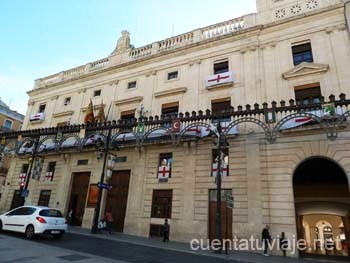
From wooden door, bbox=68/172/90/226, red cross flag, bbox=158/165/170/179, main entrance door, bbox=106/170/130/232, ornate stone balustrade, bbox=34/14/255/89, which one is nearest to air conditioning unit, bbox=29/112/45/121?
ornate stone balustrade, bbox=34/14/255/89

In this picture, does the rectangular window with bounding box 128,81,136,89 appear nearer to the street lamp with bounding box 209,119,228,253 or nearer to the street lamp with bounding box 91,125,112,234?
the street lamp with bounding box 91,125,112,234

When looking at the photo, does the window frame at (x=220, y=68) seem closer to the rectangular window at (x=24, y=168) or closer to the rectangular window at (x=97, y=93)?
the rectangular window at (x=97, y=93)

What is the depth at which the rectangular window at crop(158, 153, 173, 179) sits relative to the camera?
54.5 feet

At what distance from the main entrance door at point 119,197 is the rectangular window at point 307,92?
12.6m

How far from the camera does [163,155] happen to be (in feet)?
57.2

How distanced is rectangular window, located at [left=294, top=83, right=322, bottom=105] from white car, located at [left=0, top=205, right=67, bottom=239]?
48.3 feet

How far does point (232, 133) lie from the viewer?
15.0 meters

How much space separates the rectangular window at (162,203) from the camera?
15938mm

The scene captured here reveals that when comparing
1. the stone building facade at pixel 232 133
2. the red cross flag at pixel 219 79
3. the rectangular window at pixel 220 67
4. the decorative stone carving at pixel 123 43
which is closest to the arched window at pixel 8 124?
the stone building facade at pixel 232 133

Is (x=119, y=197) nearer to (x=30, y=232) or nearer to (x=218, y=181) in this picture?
(x=30, y=232)

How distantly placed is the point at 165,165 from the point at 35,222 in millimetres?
8238

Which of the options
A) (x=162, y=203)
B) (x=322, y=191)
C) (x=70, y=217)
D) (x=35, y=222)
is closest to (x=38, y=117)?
(x=70, y=217)

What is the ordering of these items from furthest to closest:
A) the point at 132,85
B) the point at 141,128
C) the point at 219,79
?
the point at 132,85, the point at 219,79, the point at 141,128

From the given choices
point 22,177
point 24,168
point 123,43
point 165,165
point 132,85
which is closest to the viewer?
point 165,165
